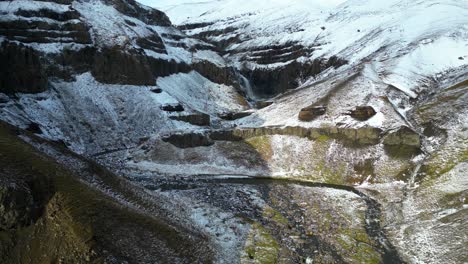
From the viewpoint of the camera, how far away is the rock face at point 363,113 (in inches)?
2420

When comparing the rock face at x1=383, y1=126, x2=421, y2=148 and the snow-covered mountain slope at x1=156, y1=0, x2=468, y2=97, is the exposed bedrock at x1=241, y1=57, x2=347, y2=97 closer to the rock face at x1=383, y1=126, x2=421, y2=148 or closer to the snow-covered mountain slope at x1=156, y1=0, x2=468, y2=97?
the snow-covered mountain slope at x1=156, y1=0, x2=468, y2=97

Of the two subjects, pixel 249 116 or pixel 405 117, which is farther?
pixel 249 116

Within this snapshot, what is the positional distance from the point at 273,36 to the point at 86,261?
468 ft

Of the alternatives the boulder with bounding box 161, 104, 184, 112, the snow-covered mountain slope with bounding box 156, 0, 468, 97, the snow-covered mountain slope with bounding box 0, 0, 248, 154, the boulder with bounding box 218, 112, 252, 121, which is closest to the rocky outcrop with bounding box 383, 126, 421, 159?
the snow-covered mountain slope with bounding box 156, 0, 468, 97

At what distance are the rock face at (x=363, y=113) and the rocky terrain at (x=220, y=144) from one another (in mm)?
232

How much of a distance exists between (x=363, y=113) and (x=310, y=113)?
8570 mm

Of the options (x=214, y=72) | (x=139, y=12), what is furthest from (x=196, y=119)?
(x=139, y=12)

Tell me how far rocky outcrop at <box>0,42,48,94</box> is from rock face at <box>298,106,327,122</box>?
151ft

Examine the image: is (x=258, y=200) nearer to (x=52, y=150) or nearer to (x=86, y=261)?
(x=52, y=150)

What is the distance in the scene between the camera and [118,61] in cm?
8412

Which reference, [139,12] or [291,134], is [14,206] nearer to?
[291,134]

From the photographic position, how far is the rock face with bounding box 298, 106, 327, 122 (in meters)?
65.8

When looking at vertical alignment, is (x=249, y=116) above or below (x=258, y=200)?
below

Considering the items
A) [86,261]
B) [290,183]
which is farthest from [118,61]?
[86,261]
